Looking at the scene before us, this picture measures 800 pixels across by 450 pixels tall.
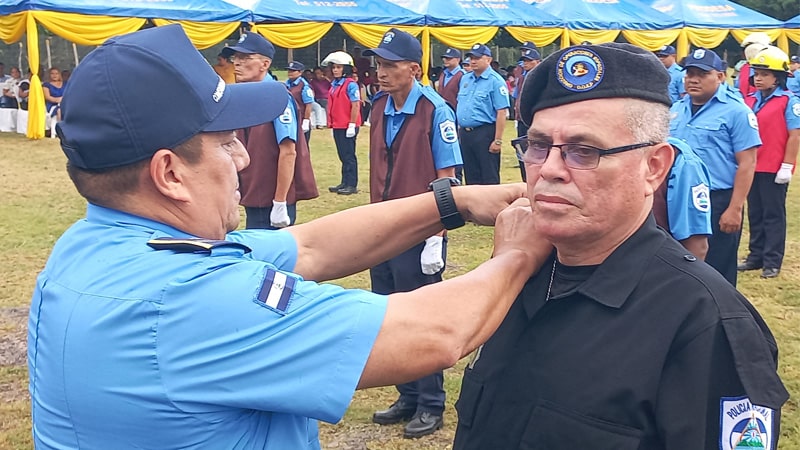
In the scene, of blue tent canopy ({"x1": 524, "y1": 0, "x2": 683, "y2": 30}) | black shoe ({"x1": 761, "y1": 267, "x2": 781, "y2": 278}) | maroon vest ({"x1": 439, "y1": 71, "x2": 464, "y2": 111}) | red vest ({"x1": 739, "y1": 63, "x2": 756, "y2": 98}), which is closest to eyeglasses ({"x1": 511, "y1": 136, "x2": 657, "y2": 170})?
black shoe ({"x1": 761, "y1": 267, "x2": 781, "y2": 278})

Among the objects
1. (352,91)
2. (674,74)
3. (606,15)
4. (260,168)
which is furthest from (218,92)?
(606,15)

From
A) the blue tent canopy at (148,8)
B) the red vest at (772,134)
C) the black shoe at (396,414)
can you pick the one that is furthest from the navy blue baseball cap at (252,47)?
the blue tent canopy at (148,8)

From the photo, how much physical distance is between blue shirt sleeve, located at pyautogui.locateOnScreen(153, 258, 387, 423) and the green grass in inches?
125

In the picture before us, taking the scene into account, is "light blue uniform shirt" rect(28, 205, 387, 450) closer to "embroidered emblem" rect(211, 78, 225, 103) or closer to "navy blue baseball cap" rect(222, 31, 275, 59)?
"embroidered emblem" rect(211, 78, 225, 103)

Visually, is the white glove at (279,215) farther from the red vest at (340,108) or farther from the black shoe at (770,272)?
the red vest at (340,108)

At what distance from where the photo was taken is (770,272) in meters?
8.01

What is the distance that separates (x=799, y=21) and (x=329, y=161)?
17419 mm

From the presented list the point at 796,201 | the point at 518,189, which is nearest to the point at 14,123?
the point at 796,201

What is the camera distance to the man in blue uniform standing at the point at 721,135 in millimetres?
5863

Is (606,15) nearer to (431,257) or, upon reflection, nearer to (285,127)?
(285,127)

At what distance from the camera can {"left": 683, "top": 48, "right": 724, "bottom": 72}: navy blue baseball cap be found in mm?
5852

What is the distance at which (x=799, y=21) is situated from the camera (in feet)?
81.4

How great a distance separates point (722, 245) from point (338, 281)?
11.5 ft

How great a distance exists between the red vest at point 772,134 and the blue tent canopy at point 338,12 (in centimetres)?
1264
